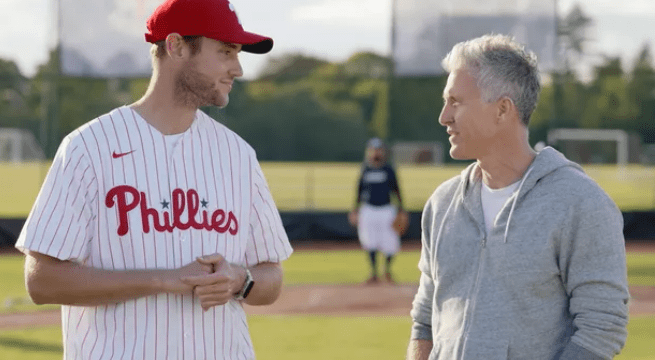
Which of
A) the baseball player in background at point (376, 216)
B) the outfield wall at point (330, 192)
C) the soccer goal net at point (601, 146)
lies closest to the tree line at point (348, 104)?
the soccer goal net at point (601, 146)

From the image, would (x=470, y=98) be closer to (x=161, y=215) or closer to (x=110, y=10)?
(x=161, y=215)

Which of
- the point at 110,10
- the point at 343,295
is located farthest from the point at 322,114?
the point at 343,295

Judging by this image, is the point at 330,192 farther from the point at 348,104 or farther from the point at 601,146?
the point at 601,146

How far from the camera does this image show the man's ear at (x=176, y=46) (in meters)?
2.77

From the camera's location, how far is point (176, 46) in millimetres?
2781

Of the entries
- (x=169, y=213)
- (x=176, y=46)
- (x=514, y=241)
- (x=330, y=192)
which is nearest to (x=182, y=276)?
(x=169, y=213)

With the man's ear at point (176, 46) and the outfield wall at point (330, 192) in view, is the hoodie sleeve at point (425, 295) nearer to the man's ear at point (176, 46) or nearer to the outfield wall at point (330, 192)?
the man's ear at point (176, 46)

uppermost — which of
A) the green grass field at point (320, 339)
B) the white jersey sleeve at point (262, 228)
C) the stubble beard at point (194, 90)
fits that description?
the stubble beard at point (194, 90)

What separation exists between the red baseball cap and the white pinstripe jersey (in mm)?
257

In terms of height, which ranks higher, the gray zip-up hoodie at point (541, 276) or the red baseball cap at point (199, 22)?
the red baseball cap at point (199, 22)

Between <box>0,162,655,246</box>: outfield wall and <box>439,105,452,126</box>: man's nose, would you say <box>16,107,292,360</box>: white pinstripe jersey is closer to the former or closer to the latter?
<box>439,105,452,126</box>: man's nose

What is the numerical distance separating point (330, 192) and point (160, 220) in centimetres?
3472

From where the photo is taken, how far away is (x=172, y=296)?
Answer: 8.88ft

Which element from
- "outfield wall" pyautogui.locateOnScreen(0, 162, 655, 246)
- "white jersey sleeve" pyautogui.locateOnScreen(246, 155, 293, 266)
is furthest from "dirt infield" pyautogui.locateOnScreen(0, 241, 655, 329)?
"white jersey sleeve" pyautogui.locateOnScreen(246, 155, 293, 266)
